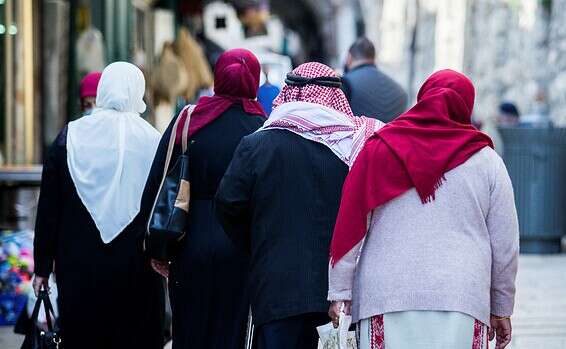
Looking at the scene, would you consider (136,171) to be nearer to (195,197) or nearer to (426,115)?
(195,197)

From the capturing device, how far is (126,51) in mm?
16391

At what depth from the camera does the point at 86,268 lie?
A: 5.36 m

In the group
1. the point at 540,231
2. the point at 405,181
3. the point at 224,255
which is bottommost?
the point at 540,231

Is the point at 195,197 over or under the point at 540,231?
over

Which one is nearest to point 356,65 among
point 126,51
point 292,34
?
point 126,51

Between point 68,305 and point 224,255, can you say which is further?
point 68,305

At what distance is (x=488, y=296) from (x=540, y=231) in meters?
7.26

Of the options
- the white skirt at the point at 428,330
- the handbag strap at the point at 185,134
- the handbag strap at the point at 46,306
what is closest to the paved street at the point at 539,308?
the handbag strap at the point at 46,306

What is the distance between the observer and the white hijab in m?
5.36

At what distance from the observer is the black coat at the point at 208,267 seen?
5008mm

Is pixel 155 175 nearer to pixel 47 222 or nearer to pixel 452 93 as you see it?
pixel 47 222

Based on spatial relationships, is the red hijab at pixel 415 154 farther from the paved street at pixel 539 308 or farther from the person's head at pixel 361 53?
the person's head at pixel 361 53

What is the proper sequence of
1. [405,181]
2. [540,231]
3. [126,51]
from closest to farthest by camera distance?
[405,181] → [540,231] → [126,51]

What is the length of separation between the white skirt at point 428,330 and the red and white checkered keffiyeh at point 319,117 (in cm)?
82
